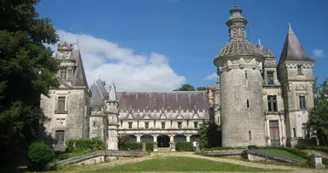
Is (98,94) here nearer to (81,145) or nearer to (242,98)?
(81,145)

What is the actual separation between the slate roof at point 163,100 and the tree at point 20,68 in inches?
1239

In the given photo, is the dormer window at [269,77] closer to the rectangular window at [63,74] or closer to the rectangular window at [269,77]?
the rectangular window at [269,77]

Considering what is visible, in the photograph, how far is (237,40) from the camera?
37000 mm

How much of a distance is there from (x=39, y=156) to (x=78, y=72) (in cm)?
1890

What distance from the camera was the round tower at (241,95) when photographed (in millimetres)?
32906

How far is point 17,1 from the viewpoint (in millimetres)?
23578

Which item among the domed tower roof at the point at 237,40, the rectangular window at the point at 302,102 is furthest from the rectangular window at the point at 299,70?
the domed tower roof at the point at 237,40

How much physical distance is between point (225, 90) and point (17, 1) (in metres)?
21.4

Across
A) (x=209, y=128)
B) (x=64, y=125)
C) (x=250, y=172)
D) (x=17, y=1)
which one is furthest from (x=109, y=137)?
(x=250, y=172)

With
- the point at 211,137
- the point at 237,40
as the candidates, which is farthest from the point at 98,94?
the point at 237,40

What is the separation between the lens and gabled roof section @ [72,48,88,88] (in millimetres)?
Result: 38719

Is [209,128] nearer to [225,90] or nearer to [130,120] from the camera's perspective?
[225,90]

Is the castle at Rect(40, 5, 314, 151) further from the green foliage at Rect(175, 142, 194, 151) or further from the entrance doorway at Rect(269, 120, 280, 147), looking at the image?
the green foliage at Rect(175, 142, 194, 151)

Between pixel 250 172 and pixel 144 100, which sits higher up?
pixel 144 100
